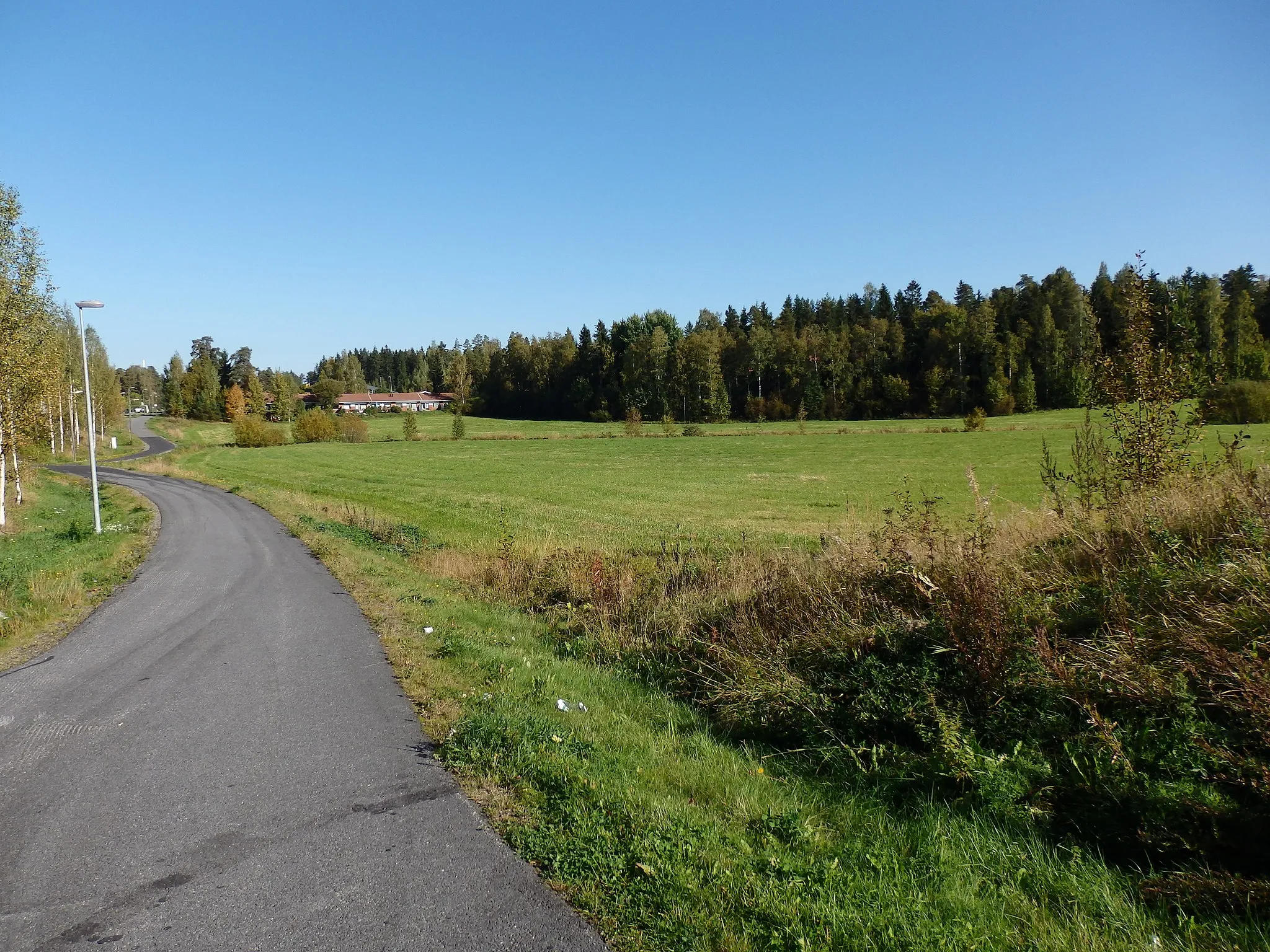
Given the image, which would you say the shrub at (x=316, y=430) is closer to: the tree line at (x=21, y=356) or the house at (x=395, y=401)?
the house at (x=395, y=401)

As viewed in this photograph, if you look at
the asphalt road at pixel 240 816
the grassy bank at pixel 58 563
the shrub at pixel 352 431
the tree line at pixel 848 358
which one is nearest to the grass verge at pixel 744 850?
the asphalt road at pixel 240 816

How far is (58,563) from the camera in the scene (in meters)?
16.5

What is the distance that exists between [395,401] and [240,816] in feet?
544

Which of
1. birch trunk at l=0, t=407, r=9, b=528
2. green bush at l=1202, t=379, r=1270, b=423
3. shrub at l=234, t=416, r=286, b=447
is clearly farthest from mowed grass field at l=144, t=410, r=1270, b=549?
birch trunk at l=0, t=407, r=9, b=528

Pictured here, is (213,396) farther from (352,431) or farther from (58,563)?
(58,563)

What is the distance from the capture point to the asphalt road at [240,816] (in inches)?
150

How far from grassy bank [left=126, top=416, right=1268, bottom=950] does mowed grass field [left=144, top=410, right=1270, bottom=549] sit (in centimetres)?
393

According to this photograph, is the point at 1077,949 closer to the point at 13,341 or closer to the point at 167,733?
the point at 167,733

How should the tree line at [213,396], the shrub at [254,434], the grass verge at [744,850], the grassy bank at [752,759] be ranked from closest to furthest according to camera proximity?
the grass verge at [744,850] → the grassy bank at [752,759] → the shrub at [254,434] → the tree line at [213,396]

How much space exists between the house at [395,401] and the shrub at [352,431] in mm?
51355

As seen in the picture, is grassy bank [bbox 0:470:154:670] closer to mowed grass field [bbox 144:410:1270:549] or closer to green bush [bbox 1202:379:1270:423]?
mowed grass field [bbox 144:410:1270:549]

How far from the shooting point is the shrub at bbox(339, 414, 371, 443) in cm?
9325

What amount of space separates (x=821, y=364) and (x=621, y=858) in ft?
368

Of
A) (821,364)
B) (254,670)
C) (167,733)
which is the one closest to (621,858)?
(167,733)
